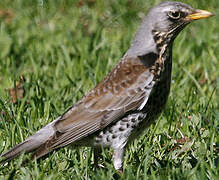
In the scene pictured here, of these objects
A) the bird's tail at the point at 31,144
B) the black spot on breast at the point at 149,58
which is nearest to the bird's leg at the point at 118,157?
the bird's tail at the point at 31,144

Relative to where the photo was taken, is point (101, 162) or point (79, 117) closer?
point (79, 117)

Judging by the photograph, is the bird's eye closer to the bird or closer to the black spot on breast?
the bird

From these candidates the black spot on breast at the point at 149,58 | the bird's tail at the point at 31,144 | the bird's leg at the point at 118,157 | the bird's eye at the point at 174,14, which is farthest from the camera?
the bird's eye at the point at 174,14

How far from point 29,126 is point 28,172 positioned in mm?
1073

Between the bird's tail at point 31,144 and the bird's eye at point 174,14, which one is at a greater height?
the bird's eye at point 174,14

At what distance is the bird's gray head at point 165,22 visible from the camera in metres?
5.27

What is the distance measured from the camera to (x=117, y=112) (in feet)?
16.3

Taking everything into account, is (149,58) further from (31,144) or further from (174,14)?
(31,144)

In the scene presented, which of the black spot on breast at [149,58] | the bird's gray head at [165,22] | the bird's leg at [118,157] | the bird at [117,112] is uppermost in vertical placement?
the bird's gray head at [165,22]

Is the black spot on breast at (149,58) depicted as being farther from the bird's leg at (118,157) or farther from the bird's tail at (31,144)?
the bird's tail at (31,144)

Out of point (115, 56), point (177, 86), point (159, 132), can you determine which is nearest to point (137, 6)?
point (115, 56)

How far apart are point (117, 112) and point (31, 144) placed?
0.82m

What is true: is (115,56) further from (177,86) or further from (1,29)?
(1,29)

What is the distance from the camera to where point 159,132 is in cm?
570
